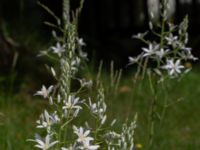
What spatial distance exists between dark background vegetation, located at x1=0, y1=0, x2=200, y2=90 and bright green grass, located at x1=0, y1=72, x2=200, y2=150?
160cm

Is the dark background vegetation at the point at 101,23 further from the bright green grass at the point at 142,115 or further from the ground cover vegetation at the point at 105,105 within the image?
the bright green grass at the point at 142,115

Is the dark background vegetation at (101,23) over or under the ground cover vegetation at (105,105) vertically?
over

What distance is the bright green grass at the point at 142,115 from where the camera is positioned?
203 inches

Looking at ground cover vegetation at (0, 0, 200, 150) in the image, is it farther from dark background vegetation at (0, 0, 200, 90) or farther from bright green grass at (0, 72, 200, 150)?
dark background vegetation at (0, 0, 200, 90)

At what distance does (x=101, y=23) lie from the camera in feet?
35.4

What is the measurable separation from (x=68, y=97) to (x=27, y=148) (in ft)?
8.00

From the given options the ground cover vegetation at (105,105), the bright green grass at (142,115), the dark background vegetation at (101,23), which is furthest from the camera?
the dark background vegetation at (101,23)

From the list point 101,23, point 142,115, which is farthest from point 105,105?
point 101,23

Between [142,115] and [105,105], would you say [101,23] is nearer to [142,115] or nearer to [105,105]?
[142,115]

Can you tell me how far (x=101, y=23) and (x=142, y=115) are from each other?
4.23m

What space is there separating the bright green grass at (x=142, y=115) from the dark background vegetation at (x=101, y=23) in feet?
5.25

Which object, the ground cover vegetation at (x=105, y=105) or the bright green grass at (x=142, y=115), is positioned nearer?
the ground cover vegetation at (x=105, y=105)

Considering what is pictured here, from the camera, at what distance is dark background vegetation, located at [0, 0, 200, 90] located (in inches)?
368

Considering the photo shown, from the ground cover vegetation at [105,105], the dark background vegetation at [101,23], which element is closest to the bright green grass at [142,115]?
the ground cover vegetation at [105,105]
